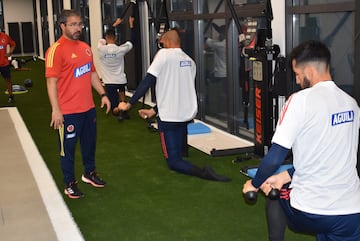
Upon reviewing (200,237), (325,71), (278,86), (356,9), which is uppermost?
(356,9)

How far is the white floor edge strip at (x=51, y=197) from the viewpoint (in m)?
4.01

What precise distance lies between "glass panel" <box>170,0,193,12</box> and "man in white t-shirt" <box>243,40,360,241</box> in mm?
5949

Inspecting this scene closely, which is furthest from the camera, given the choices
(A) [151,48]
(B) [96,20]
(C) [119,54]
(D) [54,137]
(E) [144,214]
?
(B) [96,20]

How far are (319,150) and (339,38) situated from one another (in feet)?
9.49

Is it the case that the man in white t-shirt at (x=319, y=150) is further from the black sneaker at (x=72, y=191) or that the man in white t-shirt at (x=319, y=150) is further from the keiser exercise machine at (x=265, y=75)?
the keiser exercise machine at (x=265, y=75)

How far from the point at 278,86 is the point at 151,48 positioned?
516cm

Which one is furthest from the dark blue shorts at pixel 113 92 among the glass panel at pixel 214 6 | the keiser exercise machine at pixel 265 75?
the keiser exercise machine at pixel 265 75

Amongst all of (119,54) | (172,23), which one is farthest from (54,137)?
(172,23)

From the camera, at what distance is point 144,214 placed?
→ 437 cm

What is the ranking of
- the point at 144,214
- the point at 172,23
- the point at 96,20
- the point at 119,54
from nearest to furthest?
the point at 144,214
the point at 119,54
the point at 172,23
the point at 96,20

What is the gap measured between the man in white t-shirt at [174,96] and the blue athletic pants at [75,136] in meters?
0.60

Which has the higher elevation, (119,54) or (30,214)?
(119,54)

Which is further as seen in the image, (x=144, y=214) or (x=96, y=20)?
(x=96, y=20)

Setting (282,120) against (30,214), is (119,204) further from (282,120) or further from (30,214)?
(282,120)
